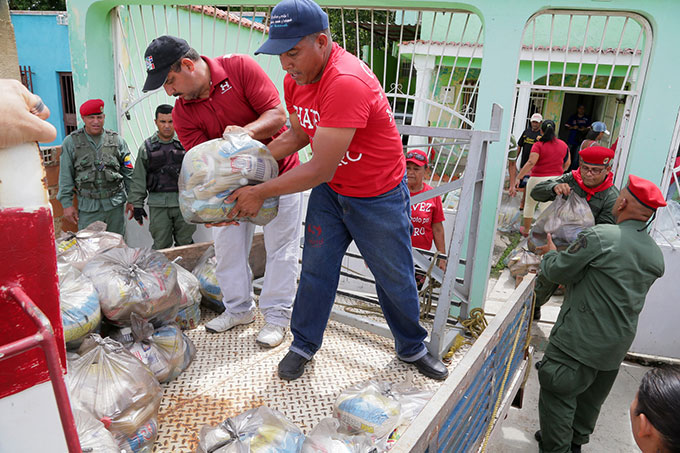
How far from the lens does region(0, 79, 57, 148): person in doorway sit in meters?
0.89

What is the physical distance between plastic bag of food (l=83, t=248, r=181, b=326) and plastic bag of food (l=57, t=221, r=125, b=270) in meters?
0.54

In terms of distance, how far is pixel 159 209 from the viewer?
4.84m

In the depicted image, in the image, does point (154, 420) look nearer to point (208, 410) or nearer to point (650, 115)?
point (208, 410)

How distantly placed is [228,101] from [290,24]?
0.86m

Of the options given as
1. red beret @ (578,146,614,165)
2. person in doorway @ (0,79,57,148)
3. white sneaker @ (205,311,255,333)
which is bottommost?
white sneaker @ (205,311,255,333)

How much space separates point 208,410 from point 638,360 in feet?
13.4

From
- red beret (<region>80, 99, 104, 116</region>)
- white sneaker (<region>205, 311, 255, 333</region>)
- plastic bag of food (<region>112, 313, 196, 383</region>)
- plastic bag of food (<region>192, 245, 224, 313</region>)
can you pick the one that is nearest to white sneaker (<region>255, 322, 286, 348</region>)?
white sneaker (<region>205, 311, 255, 333</region>)

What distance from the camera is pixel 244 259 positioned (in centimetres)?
297

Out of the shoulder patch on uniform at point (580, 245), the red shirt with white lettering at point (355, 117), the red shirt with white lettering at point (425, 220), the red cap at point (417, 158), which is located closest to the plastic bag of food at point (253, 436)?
the red shirt with white lettering at point (355, 117)

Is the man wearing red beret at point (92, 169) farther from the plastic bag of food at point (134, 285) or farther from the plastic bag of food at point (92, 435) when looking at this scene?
the plastic bag of food at point (92, 435)

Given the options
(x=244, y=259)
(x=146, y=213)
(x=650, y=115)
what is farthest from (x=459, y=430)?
(x=146, y=213)

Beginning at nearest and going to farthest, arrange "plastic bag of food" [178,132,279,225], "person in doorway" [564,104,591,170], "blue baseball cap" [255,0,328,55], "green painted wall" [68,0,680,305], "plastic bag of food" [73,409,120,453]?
"plastic bag of food" [73,409,120,453], "blue baseball cap" [255,0,328,55], "plastic bag of food" [178,132,279,225], "green painted wall" [68,0,680,305], "person in doorway" [564,104,591,170]

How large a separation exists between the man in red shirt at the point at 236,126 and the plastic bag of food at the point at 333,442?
3.16 feet

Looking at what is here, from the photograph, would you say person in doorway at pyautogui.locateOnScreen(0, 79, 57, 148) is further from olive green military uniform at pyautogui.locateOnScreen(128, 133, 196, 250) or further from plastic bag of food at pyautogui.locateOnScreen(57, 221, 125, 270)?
olive green military uniform at pyautogui.locateOnScreen(128, 133, 196, 250)
